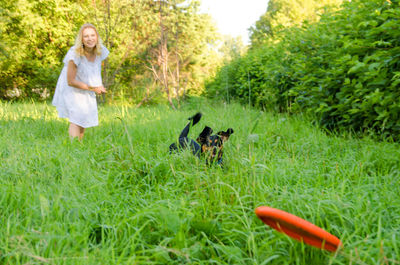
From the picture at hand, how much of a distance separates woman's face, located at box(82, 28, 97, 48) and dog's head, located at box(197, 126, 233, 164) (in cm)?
241

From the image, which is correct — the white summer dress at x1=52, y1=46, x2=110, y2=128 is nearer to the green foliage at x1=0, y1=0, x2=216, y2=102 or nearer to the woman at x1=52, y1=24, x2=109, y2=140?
the woman at x1=52, y1=24, x2=109, y2=140

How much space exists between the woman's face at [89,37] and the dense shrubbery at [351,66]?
1.99m

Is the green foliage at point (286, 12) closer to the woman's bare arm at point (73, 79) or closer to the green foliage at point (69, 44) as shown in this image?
the green foliage at point (69, 44)

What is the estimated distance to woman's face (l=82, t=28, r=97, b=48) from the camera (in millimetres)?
4129

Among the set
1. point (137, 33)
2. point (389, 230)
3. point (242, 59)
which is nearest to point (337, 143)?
point (389, 230)

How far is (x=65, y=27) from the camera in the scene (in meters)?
14.0

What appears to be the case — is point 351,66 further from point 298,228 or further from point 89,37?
point 89,37

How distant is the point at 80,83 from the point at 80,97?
247 mm

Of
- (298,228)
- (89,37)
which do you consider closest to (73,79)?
(89,37)

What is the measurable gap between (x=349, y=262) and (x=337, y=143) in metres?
2.21

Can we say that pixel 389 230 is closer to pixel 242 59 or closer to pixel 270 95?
pixel 270 95

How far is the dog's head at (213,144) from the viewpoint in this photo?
247cm

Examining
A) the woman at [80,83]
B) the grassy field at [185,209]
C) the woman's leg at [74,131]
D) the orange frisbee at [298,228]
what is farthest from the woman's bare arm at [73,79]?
the orange frisbee at [298,228]

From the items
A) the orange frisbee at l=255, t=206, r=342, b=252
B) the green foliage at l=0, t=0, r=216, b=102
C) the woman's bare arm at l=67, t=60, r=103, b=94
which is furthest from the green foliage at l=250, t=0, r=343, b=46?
the orange frisbee at l=255, t=206, r=342, b=252
